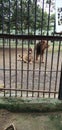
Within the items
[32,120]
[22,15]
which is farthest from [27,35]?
[32,120]

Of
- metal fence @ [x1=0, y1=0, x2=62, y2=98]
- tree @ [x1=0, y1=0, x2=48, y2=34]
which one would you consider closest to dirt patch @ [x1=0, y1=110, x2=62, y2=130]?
metal fence @ [x1=0, y1=0, x2=62, y2=98]

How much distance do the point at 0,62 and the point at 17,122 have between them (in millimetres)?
4877

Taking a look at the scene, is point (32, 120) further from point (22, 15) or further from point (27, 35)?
point (22, 15)

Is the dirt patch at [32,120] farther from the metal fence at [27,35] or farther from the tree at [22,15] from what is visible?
the tree at [22,15]

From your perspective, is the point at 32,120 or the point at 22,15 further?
the point at 22,15

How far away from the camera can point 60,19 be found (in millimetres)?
2566

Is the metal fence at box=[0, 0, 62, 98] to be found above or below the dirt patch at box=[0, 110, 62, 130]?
above

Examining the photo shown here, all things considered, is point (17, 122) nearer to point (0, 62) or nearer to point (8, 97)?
point (8, 97)

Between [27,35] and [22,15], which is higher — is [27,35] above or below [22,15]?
below

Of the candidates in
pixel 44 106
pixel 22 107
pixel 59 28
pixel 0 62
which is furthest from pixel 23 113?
pixel 0 62

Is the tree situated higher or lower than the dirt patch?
higher

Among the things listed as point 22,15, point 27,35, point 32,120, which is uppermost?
point 22,15

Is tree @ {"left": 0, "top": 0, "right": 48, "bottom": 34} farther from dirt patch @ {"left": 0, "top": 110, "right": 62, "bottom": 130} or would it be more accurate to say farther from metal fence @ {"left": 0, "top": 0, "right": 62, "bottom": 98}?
dirt patch @ {"left": 0, "top": 110, "right": 62, "bottom": 130}

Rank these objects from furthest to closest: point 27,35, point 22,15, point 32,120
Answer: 1. point 22,15
2. point 32,120
3. point 27,35
